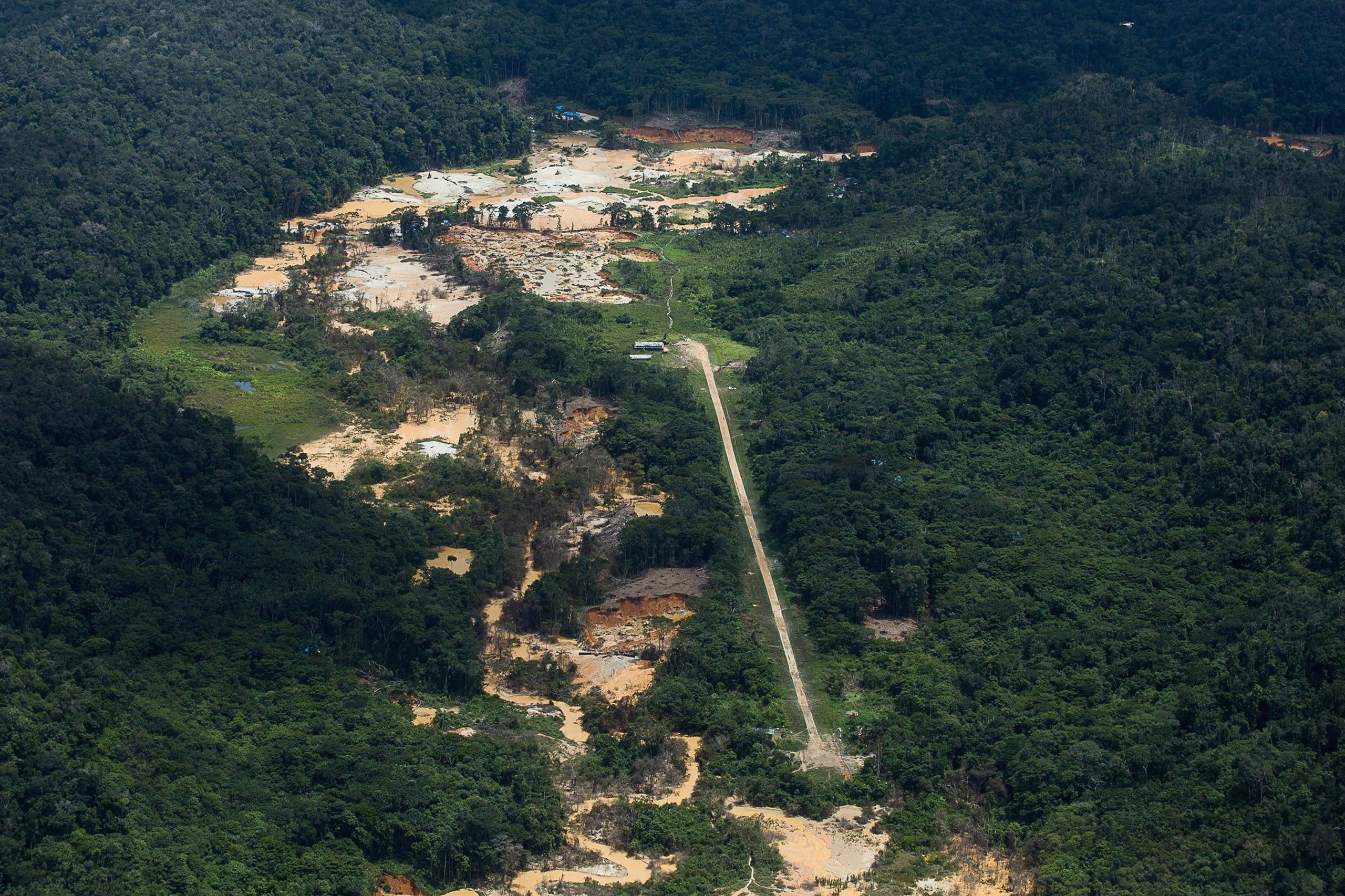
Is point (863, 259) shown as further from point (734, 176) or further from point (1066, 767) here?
point (1066, 767)

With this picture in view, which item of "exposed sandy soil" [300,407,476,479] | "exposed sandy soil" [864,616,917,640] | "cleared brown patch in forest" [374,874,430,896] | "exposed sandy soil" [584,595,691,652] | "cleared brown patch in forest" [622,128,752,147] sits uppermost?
"cleared brown patch in forest" [622,128,752,147]

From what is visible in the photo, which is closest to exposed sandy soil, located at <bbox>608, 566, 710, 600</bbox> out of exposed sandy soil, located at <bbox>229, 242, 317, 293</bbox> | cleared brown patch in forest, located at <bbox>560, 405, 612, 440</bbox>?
cleared brown patch in forest, located at <bbox>560, 405, 612, 440</bbox>

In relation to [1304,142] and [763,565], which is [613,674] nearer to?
[763,565]

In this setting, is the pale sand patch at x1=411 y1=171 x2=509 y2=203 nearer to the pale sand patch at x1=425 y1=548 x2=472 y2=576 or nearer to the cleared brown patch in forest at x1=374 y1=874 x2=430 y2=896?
the pale sand patch at x1=425 y1=548 x2=472 y2=576

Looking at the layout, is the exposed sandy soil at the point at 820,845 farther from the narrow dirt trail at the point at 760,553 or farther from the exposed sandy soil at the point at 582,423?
the exposed sandy soil at the point at 582,423

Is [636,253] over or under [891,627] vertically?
over

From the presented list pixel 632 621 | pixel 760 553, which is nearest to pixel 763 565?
pixel 760 553
